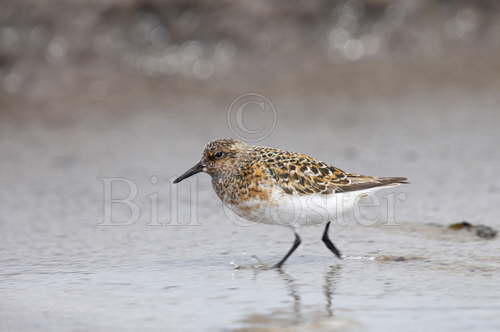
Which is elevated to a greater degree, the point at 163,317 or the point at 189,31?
the point at 189,31

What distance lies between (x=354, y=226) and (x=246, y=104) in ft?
12.4

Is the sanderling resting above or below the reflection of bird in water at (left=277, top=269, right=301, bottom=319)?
above

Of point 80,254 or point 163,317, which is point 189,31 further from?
point 163,317

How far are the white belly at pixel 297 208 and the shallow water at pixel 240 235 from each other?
1.03ft

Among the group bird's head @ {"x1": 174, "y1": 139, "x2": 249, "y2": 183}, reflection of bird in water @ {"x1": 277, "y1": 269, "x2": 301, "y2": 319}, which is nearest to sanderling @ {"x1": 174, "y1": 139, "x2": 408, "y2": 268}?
bird's head @ {"x1": 174, "y1": 139, "x2": 249, "y2": 183}

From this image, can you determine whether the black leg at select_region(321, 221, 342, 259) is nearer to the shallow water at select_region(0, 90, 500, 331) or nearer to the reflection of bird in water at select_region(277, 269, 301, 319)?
the shallow water at select_region(0, 90, 500, 331)

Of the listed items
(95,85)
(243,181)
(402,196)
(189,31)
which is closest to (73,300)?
(243,181)

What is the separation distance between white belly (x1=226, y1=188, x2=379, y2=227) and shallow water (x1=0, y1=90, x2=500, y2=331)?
12.4 inches

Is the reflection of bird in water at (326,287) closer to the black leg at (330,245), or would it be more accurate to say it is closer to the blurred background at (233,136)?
the blurred background at (233,136)

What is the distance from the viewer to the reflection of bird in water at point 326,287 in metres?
4.71

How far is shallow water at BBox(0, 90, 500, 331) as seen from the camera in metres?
4.71

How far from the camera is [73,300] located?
16.4 feet

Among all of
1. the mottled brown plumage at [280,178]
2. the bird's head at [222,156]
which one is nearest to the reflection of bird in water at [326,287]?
the mottled brown plumage at [280,178]

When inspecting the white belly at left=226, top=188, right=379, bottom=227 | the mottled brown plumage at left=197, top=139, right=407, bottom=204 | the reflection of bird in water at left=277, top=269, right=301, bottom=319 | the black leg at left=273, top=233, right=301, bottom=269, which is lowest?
the reflection of bird in water at left=277, top=269, right=301, bottom=319
